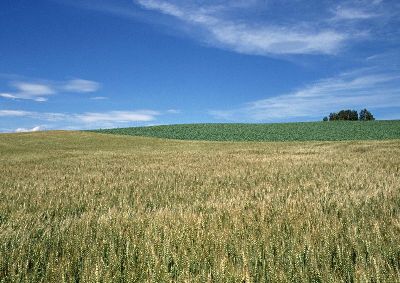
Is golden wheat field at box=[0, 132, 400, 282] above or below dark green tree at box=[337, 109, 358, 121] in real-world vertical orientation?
below

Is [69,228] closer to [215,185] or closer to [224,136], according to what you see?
[215,185]

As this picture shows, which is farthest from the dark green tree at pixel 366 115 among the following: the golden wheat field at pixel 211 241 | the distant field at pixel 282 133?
the golden wheat field at pixel 211 241

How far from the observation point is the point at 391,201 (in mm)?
7004

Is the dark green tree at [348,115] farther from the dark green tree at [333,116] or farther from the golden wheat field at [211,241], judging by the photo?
the golden wheat field at [211,241]

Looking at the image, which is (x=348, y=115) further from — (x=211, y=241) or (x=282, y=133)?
(x=211, y=241)

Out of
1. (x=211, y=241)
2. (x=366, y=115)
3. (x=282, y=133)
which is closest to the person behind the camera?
(x=211, y=241)

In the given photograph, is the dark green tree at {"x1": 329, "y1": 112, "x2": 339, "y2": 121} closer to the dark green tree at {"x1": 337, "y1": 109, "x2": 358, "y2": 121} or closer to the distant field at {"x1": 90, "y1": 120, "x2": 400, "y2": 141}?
the dark green tree at {"x1": 337, "y1": 109, "x2": 358, "y2": 121}

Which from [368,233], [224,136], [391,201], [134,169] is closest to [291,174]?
[391,201]

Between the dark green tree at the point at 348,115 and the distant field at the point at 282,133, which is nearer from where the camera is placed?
the distant field at the point at 282,133

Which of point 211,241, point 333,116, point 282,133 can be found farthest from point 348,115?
point 211,241

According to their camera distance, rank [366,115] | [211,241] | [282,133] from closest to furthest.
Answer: [211,241] → [282,133] → [366,115]

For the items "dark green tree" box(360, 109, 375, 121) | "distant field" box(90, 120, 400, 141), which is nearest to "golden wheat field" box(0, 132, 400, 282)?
"distant field" box(90, 120, 400, 141)

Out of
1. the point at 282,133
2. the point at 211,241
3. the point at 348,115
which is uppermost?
the point at 348,115


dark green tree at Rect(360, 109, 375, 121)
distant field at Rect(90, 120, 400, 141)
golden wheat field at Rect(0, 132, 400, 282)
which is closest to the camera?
golden wheat field at Rect(0, 132, 400, 282)
